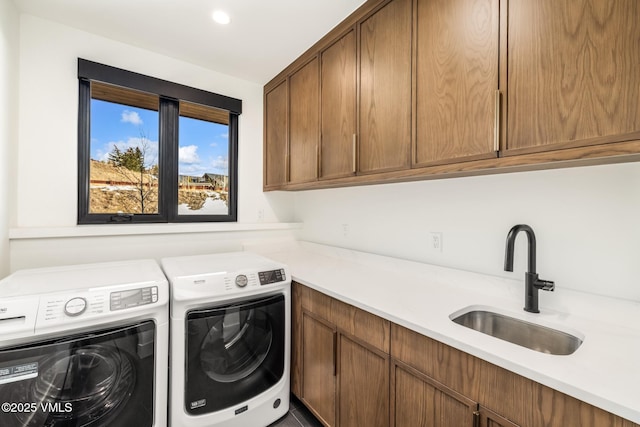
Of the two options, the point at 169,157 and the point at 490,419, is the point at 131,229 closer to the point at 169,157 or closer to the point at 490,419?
the point at 169,157

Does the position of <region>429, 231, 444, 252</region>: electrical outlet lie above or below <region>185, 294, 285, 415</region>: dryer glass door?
→ above

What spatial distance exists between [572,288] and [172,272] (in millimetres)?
1912

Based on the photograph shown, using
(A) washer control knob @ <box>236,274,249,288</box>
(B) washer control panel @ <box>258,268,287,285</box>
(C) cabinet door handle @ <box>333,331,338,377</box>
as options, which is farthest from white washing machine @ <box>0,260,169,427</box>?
(C) cabinet door handle @ <box>333,331,338,377</box>

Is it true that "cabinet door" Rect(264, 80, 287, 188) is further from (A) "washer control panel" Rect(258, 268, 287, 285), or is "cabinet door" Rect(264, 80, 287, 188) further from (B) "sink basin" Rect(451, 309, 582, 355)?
(B) "sink basin" Rect(451, 309, 582, 355)

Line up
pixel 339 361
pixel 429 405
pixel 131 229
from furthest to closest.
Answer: pixel 131 229
pixel 339 361
pixel 429 405

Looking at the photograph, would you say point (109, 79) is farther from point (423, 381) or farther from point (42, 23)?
point (423, 381)

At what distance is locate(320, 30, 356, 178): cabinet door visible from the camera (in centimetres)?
176

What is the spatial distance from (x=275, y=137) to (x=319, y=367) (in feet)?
6.18

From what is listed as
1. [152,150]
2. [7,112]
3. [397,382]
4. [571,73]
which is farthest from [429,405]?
[7,112]

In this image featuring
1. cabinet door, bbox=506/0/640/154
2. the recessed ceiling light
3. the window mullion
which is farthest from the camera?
the window mullion

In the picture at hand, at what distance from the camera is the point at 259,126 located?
2.76 m

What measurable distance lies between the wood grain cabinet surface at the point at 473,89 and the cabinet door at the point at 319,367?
0.90 metres

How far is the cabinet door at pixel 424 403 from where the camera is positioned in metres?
0.95

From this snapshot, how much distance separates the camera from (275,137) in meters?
2.58
